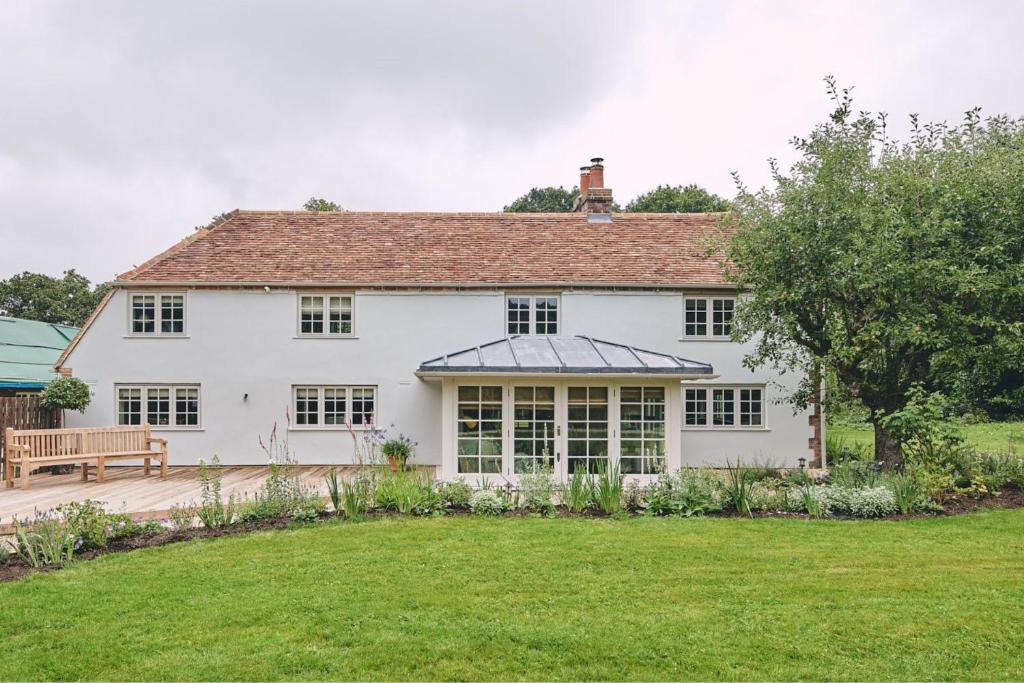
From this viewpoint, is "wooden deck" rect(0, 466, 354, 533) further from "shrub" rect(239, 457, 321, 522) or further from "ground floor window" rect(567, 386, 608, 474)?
"ground floor window" rect(567, 386, 608, 474)

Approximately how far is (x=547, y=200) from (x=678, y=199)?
12500 mm

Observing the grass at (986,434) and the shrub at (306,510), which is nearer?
the shrub at (306,510)

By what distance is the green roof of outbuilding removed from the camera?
22625 mm

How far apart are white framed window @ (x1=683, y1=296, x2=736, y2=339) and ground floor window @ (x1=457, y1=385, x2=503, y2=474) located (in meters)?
6.33

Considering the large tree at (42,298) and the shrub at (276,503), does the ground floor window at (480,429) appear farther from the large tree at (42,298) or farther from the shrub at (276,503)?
the large tree at (42,298)

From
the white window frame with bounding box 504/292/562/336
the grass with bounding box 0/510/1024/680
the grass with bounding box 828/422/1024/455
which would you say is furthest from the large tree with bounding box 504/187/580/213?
the grass with bounding box 0/510/1024/680

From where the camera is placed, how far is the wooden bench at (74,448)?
12.9 m

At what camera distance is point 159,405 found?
55.4 feet

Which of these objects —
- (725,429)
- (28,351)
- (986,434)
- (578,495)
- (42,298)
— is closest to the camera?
(578,495)

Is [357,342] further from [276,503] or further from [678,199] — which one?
[678,199]

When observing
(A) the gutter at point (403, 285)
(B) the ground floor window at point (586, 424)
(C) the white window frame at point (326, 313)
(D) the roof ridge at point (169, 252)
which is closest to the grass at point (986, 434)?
(A) the gutter at point (403, 285)

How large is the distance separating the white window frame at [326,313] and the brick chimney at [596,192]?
7.29 m

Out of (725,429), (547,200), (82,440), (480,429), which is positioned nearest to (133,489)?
(82,440)

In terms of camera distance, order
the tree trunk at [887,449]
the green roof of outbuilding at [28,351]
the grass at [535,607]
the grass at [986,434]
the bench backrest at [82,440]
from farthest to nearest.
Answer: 1. the green roof of outbuilding at [28,351]
2. the grass at [986,434]
3. the bench backrest at [82,440]
4. the tree trunk at [887,449]
5. the grass at [535,607]
